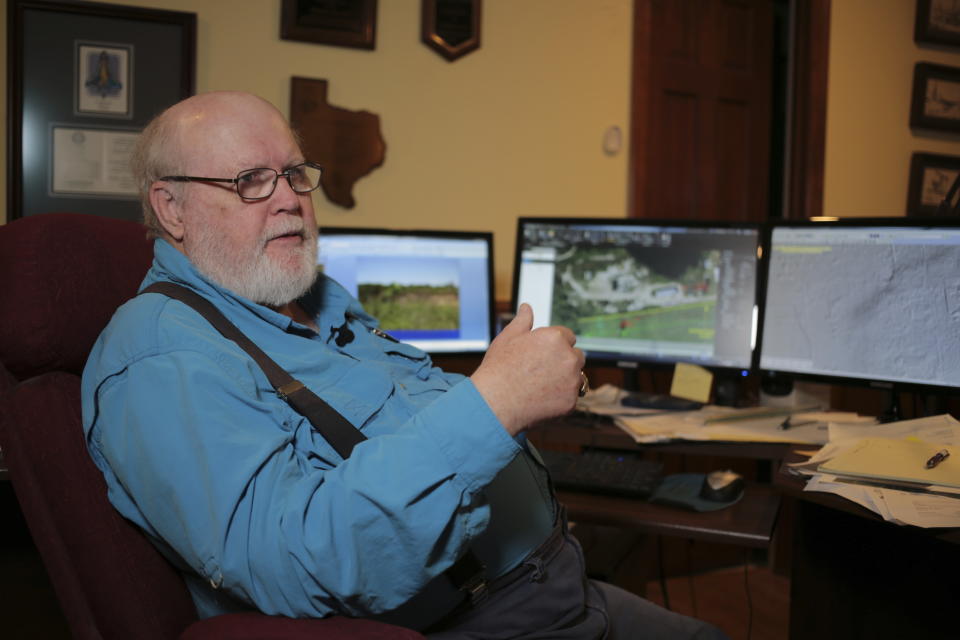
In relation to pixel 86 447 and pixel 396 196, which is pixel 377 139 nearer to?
pixel 396 196

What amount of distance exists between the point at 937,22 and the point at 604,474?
2902 mm

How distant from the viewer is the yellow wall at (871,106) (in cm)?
312

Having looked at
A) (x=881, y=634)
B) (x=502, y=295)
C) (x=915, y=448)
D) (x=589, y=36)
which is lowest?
(x=881, y=634)

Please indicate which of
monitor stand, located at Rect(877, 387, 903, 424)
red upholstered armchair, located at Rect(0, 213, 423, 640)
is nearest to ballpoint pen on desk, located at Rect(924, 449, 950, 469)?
monitor stand, located at Rect(877, 387, 903, 424)

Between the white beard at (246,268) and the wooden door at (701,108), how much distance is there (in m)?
1.81

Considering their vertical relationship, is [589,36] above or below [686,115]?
above

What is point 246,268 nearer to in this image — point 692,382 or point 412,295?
point 412,295

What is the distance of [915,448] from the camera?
1.33 m

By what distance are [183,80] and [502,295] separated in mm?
1185

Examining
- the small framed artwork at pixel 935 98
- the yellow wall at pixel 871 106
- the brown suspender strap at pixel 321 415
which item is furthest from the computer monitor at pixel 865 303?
the small framed artwork at pixel 935 98

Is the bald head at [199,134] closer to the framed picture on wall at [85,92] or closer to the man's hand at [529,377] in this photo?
the man's hand at [529,377]

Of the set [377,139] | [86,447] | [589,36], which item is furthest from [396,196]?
[86,447]

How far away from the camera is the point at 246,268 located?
1.17m

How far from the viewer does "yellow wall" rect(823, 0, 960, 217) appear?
312cm
